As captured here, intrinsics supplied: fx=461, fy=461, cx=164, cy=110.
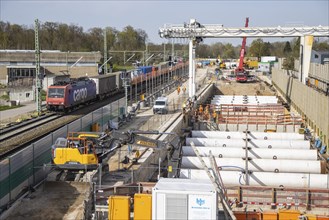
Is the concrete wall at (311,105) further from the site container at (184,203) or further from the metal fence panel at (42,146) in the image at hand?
the site container at (184,203)

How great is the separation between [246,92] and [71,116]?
39.0 m

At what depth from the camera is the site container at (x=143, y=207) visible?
1506cm

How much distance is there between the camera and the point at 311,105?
42031 millimetres

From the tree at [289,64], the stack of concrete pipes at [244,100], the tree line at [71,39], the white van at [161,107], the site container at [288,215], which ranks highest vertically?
the tree line at [71,39]

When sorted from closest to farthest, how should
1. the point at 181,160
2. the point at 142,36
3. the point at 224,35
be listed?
the point at 181,160
the point at 224,35
the point at 142,36

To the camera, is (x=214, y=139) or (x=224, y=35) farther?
(x=224, y=35)

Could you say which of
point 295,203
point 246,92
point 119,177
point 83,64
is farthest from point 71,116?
point 83,64

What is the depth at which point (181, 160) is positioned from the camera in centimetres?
2589

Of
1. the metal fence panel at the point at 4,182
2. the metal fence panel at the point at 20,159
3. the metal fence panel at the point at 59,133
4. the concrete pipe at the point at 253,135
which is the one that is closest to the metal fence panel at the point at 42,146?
the metal fence panel at the point at 59,133

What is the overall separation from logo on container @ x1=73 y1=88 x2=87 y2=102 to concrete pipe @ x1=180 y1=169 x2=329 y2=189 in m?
23.4

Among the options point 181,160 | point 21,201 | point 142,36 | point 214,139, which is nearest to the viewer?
point 21,201

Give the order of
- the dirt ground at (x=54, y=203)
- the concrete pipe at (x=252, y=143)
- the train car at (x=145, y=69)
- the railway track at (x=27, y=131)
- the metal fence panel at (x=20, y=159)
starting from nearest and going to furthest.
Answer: the dirt ground at (x=54, y=203), the metal fence panel at (x=20, y=159), the railway track at (x=27, y=131), the concrete pipe at (x=252, y=143), the train car at (x=145, y=69)

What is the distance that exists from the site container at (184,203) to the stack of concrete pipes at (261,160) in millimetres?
8207

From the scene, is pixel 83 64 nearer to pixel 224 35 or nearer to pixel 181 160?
pixel 224 35
